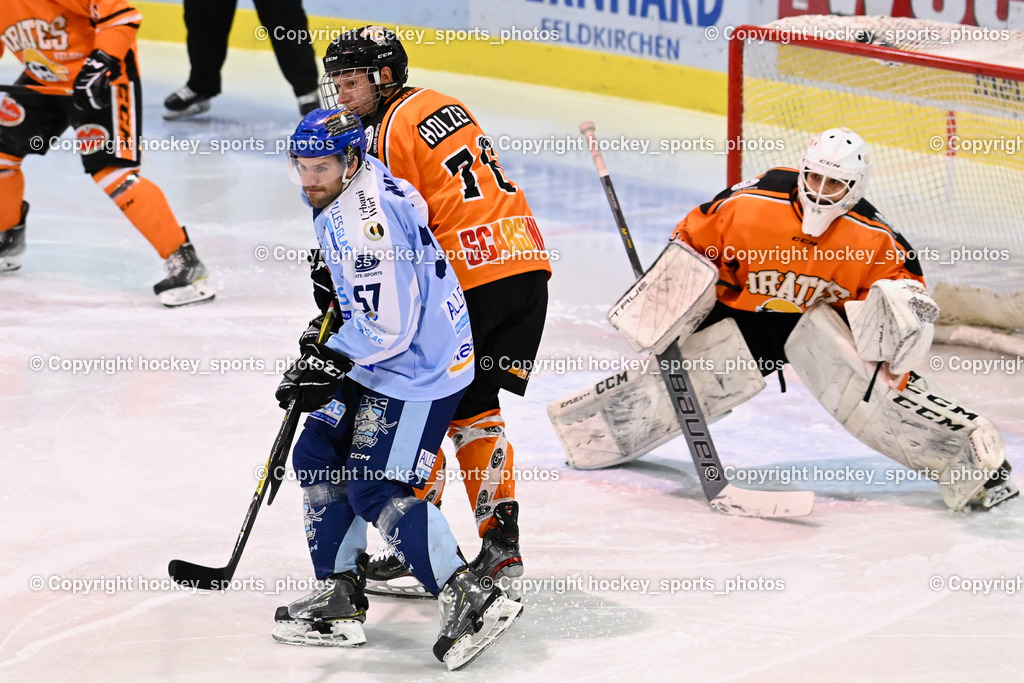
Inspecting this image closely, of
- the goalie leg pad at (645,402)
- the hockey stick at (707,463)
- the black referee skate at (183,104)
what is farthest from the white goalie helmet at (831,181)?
the black referee skate at (183,104)

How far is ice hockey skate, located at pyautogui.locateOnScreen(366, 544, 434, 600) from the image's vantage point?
321 cm

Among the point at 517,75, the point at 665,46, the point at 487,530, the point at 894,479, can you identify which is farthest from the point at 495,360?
the point at 517,75

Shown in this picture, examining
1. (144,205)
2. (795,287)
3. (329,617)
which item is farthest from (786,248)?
(144,205)

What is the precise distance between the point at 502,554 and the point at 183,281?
2.54 m

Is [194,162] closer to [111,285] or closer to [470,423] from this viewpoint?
[111,285]

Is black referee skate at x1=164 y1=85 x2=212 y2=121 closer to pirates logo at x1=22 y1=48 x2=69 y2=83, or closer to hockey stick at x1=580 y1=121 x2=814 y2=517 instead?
pirates logo at x1=22 y1=48 x2=69 y2=83

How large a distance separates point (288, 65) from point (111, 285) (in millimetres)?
2500

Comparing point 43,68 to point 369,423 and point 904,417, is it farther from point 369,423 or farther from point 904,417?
point 904,417

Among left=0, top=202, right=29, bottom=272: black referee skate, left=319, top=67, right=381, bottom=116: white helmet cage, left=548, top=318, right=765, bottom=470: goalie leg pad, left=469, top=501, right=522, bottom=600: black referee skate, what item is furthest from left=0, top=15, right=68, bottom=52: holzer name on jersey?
left=469, top=501, right=522, bottom=600: black referee skate

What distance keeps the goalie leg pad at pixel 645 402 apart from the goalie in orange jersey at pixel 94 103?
1.90 metres

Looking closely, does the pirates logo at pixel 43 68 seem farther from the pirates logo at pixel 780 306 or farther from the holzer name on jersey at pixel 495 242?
the pirates logo at pixel 780 306

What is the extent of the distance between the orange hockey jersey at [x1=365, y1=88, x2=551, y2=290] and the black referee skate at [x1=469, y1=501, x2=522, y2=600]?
0.49 m

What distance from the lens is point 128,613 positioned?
308cm

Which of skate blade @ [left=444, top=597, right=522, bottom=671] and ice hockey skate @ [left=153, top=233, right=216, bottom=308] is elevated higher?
skate blade @ [left=444, top=597, right=522, bottom=671]
